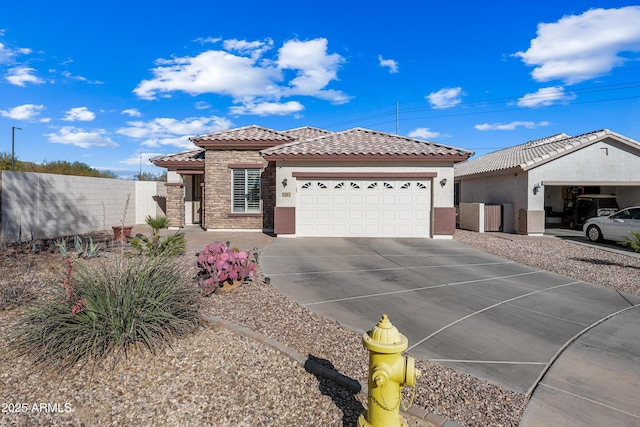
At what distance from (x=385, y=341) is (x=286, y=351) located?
1.72 m

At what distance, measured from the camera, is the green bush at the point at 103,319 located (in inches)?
152

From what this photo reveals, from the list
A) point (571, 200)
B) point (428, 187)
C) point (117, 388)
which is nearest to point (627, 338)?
point (117, 388)

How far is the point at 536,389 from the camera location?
143 inches

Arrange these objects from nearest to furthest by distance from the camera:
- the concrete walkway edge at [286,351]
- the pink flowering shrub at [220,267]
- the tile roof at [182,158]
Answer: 1. the concrete walkway edge at [286,351]
2. the pink flowering shrub at [220,267]
3. the tile roof at [182,158]

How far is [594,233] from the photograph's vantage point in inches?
583

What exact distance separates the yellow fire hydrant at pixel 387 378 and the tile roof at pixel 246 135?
14.7 metres

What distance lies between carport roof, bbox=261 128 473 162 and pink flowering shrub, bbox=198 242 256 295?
8283mm

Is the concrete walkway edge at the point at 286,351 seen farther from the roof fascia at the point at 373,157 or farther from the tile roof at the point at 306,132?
the tile roof at the point at 306,132

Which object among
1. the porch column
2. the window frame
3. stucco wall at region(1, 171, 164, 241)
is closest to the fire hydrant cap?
stucco wall at region(1, 171, 164, 241)

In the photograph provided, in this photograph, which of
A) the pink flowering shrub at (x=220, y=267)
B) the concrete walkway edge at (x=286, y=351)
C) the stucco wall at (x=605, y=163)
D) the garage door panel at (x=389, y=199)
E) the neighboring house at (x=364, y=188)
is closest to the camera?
the concrete walkway edge at (x=286, y=351)

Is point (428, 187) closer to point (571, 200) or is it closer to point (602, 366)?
point (602, 366)

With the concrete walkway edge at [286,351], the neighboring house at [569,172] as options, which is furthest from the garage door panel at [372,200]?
the concrete walkway edge at [286,351]

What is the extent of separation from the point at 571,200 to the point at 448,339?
21.1 meters

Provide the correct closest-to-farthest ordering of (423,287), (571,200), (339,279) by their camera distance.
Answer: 1. (423,287)
2. (339,279)
3. (571,200)
